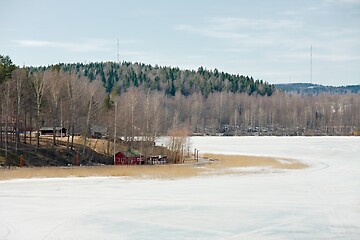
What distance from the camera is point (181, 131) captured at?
152 feet

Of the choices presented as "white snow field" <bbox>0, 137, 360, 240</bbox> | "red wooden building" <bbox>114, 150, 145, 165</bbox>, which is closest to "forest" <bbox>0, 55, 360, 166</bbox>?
"red wooden building" <bbox>114, 150, 145, 165</bbox>

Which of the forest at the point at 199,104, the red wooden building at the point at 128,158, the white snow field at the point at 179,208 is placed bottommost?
the white snow field at the point at 179,208

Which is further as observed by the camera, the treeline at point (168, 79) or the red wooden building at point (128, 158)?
Answer: the treeline at point (168, 79)

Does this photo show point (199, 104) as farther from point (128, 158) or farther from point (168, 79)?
point (128, 158)

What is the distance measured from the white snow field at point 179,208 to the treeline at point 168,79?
122m

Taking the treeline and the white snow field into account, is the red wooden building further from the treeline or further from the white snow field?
the treeline

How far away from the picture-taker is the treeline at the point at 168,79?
6019 inches

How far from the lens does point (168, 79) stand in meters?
160

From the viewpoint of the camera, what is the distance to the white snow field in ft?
47.5

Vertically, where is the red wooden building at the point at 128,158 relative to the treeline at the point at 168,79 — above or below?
below

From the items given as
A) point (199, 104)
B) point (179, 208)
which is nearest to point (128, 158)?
point (179, 208)

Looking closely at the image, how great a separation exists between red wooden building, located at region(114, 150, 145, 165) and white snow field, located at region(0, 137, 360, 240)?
12.6 meters

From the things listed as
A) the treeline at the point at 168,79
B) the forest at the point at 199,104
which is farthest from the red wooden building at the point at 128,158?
the treeline at the point at 168,79

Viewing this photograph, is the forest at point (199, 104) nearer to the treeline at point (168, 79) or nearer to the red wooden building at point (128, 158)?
the treeline at point (168, 79)
